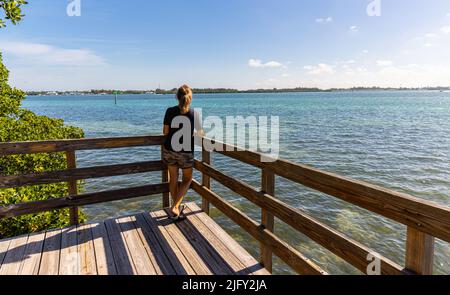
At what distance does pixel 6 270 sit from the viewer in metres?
3.30

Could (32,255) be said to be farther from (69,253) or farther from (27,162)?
(27,162)

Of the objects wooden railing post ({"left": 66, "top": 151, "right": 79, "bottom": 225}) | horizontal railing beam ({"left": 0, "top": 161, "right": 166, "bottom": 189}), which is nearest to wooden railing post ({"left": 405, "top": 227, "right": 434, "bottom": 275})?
horizontal railing beam ({"left": 0, "top": 161, "right": 166, "bottom": 189})

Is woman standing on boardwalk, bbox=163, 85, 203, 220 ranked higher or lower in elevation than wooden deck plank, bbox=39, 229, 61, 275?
higher

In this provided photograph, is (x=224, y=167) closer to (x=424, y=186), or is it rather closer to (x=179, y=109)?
(x=424, y=186)

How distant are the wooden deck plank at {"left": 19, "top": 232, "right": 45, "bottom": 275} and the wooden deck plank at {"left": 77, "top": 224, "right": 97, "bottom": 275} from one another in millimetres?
441

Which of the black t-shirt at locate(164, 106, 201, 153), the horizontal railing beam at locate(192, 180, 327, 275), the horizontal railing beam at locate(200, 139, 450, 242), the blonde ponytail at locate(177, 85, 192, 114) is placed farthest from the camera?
the black t-shirt at locate(164, 106, 201, 153)

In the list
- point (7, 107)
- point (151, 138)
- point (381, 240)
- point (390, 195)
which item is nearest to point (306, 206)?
point (381, 240)

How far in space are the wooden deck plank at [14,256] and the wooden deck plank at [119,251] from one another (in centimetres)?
102

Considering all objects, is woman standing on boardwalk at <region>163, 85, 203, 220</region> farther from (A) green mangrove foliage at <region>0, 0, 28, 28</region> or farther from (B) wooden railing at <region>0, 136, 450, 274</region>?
(A) green mangrove foliage at <region>0, 0, 28, 28</region>

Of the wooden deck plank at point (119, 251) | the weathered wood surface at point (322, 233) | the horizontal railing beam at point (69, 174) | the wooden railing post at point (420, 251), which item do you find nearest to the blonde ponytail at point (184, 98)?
the horizontal railing beam at point (69, 174)

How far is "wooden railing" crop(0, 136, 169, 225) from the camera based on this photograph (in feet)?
13.2

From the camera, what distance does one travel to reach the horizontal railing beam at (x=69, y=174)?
4.00 meters

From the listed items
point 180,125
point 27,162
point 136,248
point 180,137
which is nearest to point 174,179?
point 180,137
